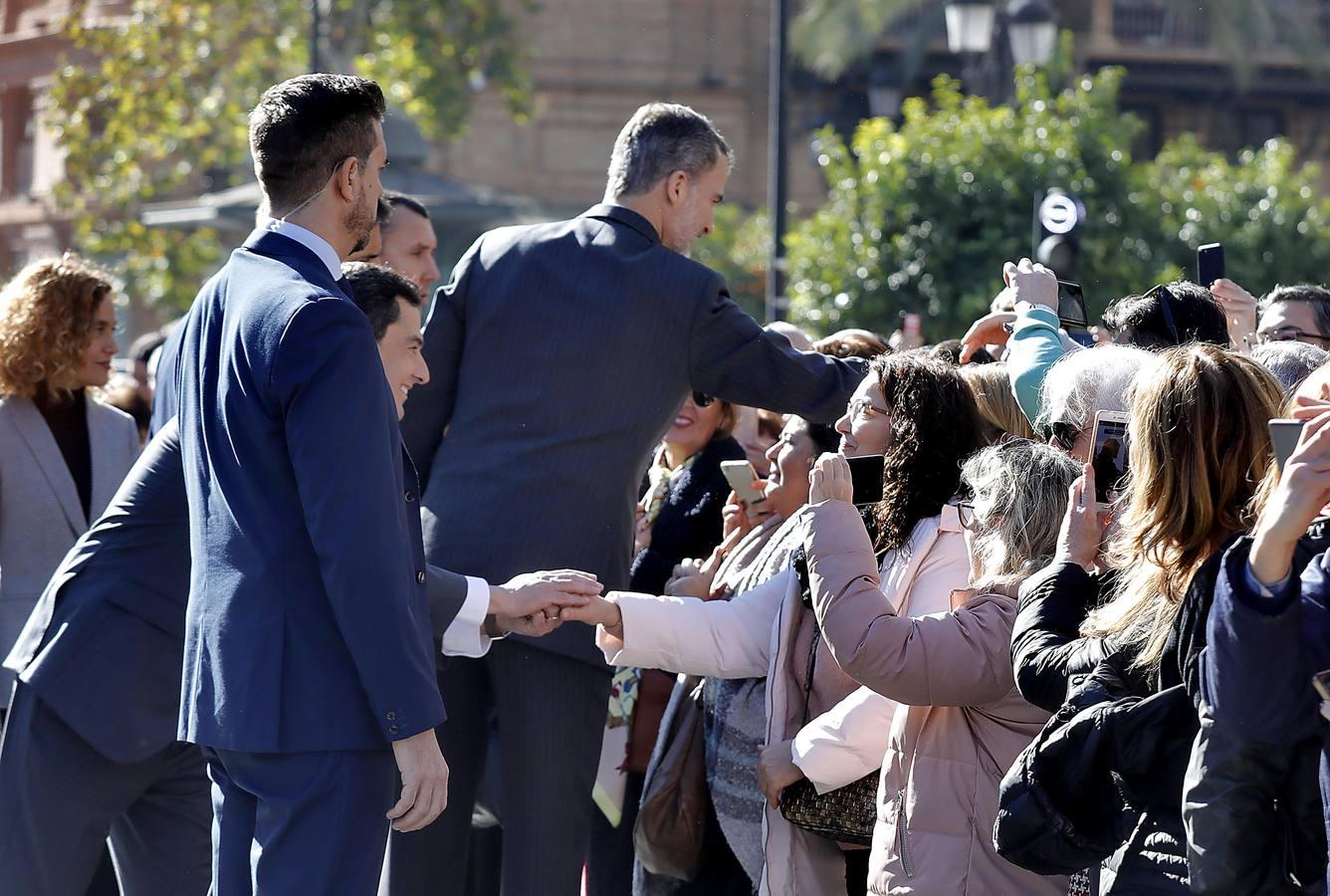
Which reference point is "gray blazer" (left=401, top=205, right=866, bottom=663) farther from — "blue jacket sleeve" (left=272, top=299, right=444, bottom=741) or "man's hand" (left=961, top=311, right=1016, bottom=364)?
"blue jacket sleeve" (left=272, top=299, right=444, bottom=741)

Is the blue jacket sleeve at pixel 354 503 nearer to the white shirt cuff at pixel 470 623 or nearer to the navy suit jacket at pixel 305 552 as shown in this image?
the navy suit jacket at pixel 305 552

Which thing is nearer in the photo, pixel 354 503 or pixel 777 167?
pixel 354 503

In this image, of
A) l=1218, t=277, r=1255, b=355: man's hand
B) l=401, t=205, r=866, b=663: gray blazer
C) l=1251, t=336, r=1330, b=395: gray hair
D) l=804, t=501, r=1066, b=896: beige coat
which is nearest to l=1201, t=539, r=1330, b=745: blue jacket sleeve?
l=804, t=501, r=1066, b=896: beige coat

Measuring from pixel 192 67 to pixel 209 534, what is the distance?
19020 millimetres

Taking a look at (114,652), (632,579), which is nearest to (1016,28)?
(632,579)

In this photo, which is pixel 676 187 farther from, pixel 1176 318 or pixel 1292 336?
pixel 1292 336

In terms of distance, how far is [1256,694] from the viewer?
8.51 ft

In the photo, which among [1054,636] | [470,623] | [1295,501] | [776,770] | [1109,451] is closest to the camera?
[1295,501]

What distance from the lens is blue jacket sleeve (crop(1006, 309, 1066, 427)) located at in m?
4.14

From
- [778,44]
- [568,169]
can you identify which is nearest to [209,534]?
[778,44]

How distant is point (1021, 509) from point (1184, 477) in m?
0.77

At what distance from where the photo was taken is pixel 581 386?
467 centimetres

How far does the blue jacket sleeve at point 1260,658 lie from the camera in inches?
101

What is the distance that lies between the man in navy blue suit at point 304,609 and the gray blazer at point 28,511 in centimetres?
213
